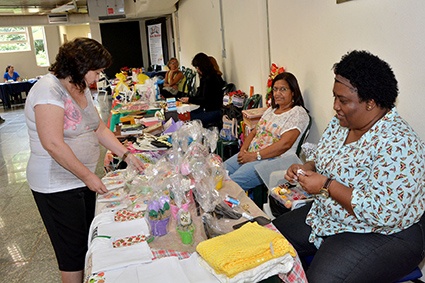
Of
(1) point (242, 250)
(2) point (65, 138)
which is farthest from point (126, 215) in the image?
(1) point (242, 250)

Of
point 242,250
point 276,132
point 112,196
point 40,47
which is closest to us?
point 242,250

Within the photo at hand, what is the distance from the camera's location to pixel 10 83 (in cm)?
1305

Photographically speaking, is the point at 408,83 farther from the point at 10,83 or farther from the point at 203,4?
the point at 10,83

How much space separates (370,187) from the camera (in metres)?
1.53

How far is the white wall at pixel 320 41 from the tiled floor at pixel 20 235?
7.55 feet

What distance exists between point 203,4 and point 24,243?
495 centimetres

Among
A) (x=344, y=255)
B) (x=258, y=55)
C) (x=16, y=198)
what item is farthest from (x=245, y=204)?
(x=16, y=198)

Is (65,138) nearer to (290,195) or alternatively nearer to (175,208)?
(175,208)

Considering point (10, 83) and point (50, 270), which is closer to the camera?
point (50, 270)

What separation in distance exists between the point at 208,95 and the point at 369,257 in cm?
386

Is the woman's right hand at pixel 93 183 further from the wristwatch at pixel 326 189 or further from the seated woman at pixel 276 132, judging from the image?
the seated woman at pixel 276 132

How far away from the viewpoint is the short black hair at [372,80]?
5.16 feet

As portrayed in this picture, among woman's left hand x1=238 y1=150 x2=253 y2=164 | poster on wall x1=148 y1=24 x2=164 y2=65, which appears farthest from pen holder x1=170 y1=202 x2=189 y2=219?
poster on wall x1=148 y1=24 x2=164 y2=65

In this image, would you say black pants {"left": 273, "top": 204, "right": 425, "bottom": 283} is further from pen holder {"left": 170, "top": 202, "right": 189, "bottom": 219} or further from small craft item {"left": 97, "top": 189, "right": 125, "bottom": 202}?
small craft item {"left": 97, "top": 189, "right": 125, "bottom": 202}
